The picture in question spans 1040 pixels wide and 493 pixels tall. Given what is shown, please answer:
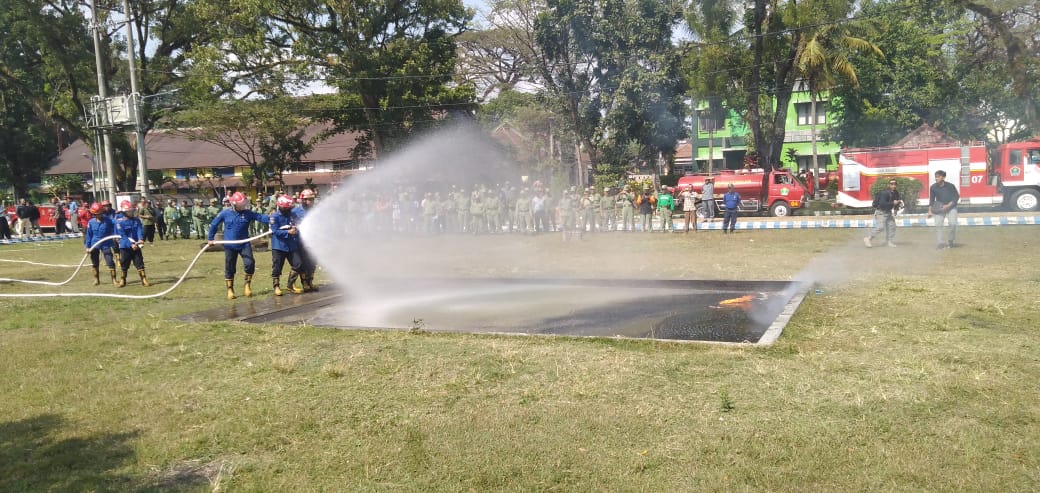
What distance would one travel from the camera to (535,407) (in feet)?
19.2

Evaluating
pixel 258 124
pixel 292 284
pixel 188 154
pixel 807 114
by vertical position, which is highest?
pixel 807 114

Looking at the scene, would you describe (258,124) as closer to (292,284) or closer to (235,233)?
(235,233)

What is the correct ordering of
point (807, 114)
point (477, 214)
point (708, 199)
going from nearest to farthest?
point (708, 199) < point (477, 214) < point (807, 114)

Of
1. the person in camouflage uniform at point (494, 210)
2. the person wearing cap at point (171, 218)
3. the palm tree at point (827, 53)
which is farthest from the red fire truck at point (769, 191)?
the person wearing cap at point (171, 218)

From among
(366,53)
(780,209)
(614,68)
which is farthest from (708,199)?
(366,53)

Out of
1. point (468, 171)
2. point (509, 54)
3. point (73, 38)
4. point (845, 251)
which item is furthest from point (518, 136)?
point (845, 251)

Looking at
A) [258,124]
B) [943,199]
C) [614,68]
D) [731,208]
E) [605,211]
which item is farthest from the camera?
[258,124]

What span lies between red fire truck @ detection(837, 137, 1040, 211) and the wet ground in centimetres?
1917

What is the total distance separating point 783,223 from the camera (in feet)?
79.5

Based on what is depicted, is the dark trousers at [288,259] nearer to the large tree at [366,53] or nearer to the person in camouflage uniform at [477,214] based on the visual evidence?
the person in camouflage uniform at [477,214]

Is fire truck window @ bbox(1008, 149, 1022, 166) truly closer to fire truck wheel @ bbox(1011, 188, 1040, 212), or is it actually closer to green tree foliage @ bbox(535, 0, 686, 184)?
fire truck wheel @ bbox(1011, 188, 1040, 212)

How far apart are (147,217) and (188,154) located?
1427 inches

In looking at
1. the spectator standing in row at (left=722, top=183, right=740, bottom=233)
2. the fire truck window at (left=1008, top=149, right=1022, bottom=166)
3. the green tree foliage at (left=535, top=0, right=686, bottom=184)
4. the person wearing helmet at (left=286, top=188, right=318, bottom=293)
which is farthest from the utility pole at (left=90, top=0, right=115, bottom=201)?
the fire truck window at (left=1008, top=149, right=1022, bottom=166)

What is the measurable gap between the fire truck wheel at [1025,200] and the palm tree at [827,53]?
7.36 m
